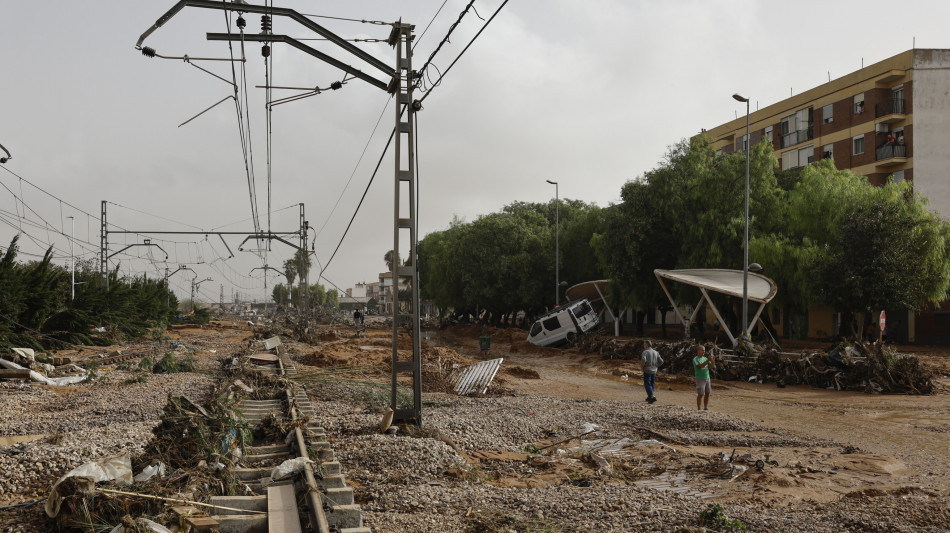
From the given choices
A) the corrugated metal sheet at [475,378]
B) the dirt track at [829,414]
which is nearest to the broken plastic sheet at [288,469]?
the dirt track at [829,414]

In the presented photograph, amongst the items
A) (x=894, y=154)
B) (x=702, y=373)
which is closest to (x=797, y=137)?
(x=894, y=154)

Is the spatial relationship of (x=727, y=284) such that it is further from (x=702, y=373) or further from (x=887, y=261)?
(x=702, y=373)

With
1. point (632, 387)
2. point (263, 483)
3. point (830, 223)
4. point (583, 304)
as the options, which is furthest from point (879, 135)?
point (263, 483)

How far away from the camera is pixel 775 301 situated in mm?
36094

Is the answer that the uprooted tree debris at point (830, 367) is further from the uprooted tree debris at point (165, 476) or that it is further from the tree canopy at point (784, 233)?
the uprooted tree debris at point (165, 476)

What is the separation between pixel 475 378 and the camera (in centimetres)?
2231

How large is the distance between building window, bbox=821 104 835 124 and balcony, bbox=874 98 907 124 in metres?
4.25

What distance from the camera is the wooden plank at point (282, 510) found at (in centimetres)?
666

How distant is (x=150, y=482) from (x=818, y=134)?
170ft

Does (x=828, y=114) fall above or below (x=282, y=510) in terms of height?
above

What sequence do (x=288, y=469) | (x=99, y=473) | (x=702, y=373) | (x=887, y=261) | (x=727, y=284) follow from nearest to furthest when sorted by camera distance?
(x=99, y=473), (x=288, y=469), (x=702, y=373), (x=727, y=284), (x=887, y=261)

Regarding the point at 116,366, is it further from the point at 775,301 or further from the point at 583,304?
the point at 775,301

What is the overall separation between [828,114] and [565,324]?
24.0m

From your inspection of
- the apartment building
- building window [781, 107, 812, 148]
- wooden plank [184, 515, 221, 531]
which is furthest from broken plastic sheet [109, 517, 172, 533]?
building window [781, 107, 812, 148]
